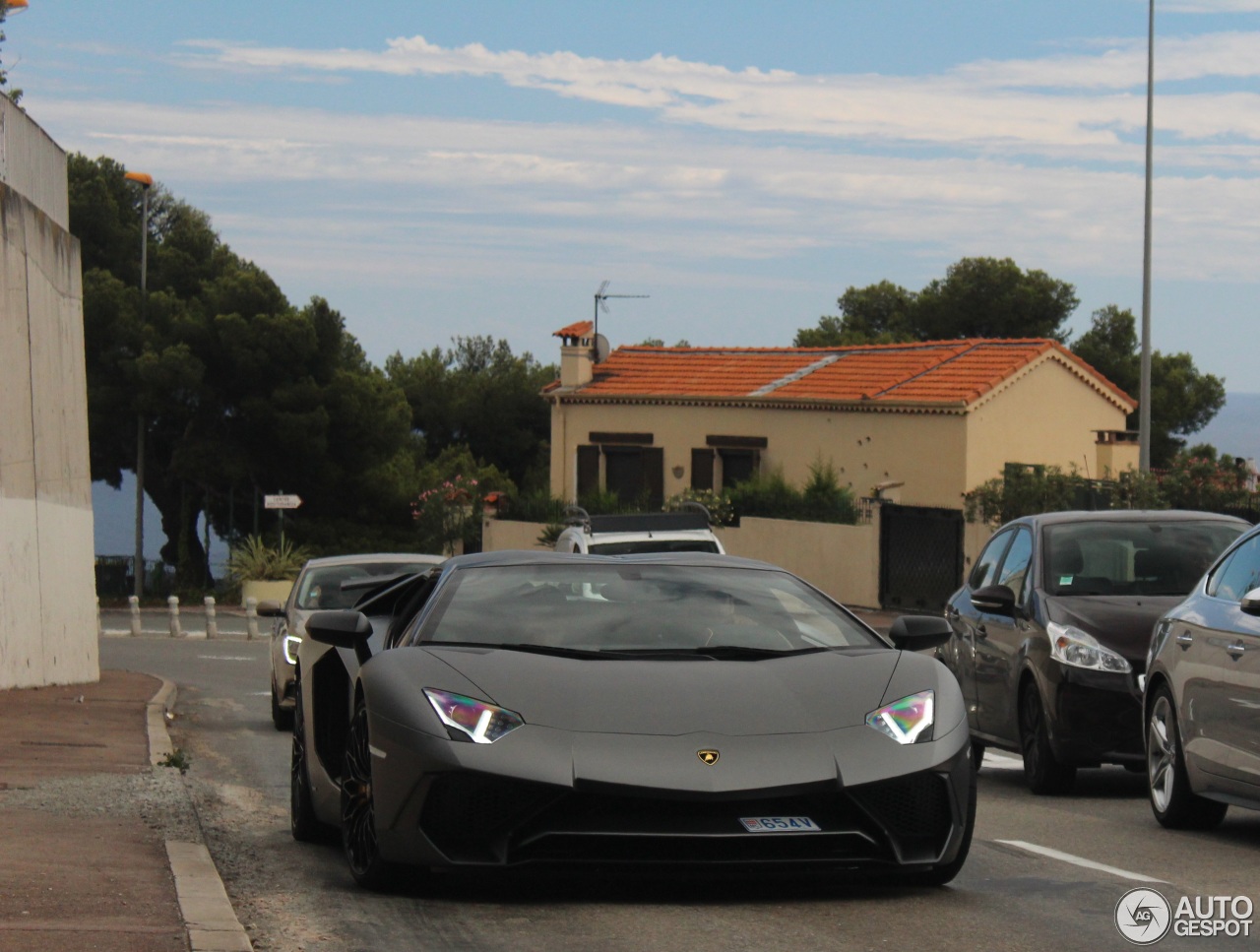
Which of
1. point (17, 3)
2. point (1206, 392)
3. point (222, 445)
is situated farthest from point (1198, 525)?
point (1206, 392)

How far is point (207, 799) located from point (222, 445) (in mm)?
46177

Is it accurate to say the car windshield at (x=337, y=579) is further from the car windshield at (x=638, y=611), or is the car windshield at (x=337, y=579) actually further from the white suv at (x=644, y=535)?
the car windshield at (x=638, y=611)

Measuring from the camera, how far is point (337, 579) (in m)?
17.9

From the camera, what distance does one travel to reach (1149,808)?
10375mm

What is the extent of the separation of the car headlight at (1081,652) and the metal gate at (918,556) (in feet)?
83.4

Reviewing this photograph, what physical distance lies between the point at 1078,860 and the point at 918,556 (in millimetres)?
30003

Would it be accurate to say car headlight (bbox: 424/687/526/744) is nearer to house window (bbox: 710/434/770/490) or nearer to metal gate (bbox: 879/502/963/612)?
metal gate (bbox: 879/502/963/612)

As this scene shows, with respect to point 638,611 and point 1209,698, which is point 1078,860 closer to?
point 1209,698

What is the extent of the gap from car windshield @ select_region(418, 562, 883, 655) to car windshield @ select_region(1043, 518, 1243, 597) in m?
4.33

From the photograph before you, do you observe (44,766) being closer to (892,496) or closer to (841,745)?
(841,745)

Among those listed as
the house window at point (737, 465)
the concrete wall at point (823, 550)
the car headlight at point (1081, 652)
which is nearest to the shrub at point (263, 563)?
the concrete wall at point (823, 550)

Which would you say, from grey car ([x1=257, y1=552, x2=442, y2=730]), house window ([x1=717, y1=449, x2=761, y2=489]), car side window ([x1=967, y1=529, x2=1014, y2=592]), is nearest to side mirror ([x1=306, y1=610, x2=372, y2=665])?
car side window ([x1=967, y1=529, x2=1014, y2=592])

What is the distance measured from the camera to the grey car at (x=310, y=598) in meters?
16.8

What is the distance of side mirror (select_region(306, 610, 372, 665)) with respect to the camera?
24.3 ft
